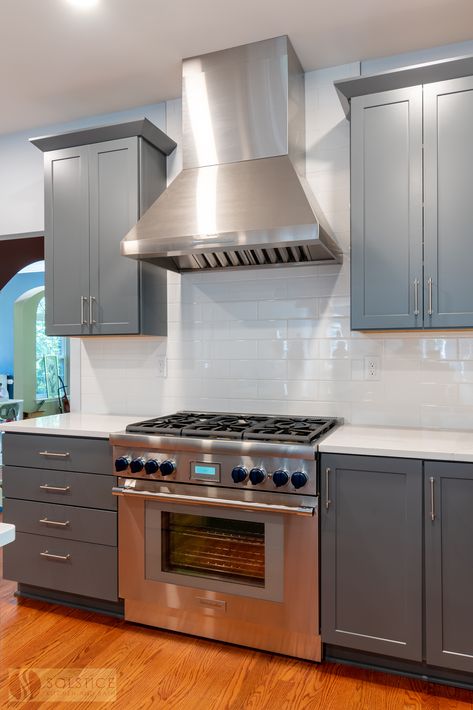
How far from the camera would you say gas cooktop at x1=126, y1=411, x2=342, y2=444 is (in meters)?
2.32

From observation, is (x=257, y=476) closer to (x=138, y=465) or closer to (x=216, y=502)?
(x=216, y=502)

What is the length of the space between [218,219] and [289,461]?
1172mm

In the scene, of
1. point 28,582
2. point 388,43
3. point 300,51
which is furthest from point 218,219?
point 28,582

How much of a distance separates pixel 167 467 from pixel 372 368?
1.21 meters

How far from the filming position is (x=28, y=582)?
2811 millimetres

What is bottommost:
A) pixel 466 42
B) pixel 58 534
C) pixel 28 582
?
pixel 28 582

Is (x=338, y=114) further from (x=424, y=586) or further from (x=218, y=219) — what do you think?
(x=424, y=586)

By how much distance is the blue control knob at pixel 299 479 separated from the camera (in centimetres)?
219

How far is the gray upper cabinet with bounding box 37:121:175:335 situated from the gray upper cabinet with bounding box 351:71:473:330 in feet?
4.03

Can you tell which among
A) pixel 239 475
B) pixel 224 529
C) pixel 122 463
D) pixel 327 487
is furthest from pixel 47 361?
pixel 327 487

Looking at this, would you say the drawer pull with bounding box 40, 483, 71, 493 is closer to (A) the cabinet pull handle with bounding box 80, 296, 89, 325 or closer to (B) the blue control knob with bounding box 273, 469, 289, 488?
(A) the cabinet pull handle with bounding box 80, 296, 89, 325

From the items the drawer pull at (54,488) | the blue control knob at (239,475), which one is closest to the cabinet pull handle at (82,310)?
the drawer pull at (54,488)

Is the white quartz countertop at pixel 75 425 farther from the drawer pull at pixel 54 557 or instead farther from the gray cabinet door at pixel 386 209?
the gray cabinet door at pixel 386 209

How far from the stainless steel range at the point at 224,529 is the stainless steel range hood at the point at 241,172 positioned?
2.94ft
